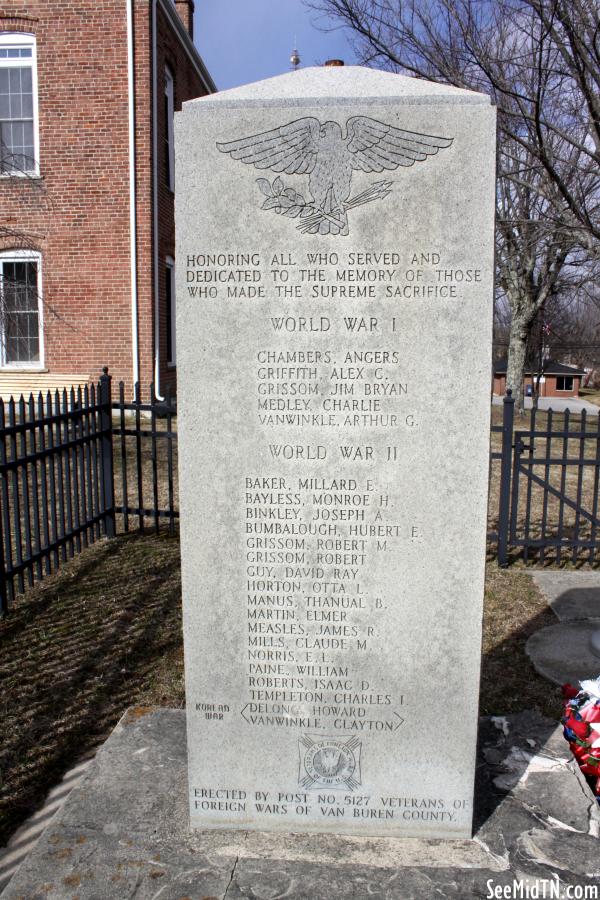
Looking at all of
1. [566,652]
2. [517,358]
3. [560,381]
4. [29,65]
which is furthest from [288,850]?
[560,381]

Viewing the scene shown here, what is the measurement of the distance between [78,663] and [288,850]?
2767mm

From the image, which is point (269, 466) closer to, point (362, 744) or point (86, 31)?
point (362, 744)

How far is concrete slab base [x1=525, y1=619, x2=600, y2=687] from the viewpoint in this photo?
15.5ft

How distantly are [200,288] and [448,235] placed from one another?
2.79 feet

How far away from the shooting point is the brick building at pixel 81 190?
562 inches

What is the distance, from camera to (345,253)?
239 centimetres

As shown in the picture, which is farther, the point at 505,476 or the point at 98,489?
the point at 98,489

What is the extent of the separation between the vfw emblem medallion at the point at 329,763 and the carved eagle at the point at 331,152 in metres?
1.83

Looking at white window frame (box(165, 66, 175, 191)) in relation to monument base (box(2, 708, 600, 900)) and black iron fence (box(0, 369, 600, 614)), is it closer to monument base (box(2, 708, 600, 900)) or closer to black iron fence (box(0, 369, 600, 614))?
black iron fence (box(0, 369, 600, 614))

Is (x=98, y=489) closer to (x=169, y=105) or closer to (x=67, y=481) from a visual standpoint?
(x=67, y=481)

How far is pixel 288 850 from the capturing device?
8.40 ft

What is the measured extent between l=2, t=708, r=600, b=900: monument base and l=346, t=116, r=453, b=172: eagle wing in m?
2.37

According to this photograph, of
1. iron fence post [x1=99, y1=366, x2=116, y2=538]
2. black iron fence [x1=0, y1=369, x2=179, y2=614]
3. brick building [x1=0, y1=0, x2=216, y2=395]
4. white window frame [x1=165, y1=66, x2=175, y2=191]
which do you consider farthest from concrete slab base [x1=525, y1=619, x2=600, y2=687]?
white window frame [x1=165, y1=66, x2=175, y2=191]

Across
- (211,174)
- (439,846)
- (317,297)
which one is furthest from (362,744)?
(211,174)
